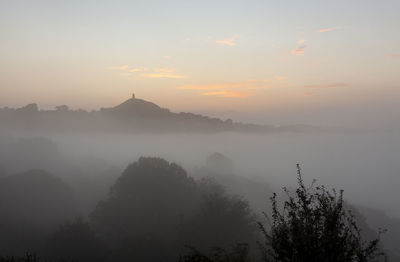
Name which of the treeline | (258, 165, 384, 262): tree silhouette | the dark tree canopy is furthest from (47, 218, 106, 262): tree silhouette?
(258, 165, 384, 262): tree silhouette

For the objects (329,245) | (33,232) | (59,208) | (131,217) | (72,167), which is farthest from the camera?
(72,167)

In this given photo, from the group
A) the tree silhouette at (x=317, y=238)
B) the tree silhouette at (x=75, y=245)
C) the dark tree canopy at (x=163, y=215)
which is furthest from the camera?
the dark tree canopy at (x=163, y=215)

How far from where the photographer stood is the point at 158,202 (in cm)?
5662

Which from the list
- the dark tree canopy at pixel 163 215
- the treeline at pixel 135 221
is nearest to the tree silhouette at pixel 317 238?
the treeline at pixel 135 221

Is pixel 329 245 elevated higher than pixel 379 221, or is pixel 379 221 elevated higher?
pixel 329 245

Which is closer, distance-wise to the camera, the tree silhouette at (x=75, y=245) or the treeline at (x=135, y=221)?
the tree silhouette at (x=75, y=245)

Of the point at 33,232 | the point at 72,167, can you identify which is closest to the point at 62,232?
the point at 33,232

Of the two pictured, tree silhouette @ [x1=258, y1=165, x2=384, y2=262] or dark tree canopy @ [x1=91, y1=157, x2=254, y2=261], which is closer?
tree silhouette @ [x1=258, y1=165, x2=384, y2=262]

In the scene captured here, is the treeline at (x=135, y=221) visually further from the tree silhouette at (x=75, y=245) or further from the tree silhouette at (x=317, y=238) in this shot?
the tree silhouette at (x=317, y=238)

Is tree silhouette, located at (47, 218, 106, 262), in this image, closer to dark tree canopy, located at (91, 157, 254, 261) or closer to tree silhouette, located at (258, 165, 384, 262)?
dark tree canopy, located at (91, 157, 254, 261)

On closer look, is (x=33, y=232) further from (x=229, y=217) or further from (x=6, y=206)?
(x=229, y=217)

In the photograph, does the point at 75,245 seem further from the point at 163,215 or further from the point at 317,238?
the point at 317,238

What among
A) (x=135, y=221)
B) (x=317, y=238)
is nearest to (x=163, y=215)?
(x=135, y=221)

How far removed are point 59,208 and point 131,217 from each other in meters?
15.2
